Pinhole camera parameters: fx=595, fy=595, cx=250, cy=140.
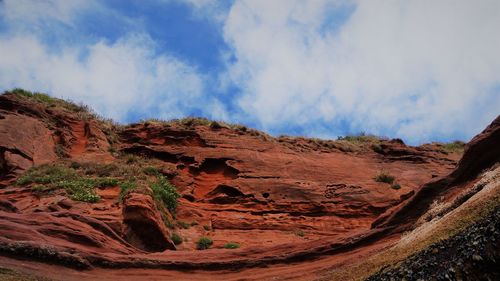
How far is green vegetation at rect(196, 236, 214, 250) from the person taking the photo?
76.2 feet

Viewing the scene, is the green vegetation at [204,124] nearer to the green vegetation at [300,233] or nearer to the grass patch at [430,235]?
the green vegetation at [300,233]

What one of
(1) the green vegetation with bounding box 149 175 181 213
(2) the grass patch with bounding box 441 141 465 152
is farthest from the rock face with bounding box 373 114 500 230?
(2) the grass patch with bounding box 441 141 465 152

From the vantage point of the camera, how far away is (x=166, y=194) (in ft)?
88.0

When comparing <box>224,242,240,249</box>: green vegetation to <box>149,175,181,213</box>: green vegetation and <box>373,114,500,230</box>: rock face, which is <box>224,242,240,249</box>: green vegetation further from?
<box>373,114,500,230</box>: rock face

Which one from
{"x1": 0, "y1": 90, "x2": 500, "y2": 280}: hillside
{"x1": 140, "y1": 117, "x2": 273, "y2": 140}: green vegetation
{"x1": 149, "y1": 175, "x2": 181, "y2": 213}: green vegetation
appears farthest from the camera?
{"x1": 140, "y1": 117, "x2": 273, "y2": 140}: green vegetation

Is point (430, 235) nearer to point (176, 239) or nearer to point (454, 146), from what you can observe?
point (176, 239)

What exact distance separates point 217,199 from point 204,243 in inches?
219

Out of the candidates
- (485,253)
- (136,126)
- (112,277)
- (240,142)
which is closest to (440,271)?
(485,253)

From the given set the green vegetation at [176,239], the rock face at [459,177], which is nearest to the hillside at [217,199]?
the rock face at [459,177]

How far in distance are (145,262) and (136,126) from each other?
63.2 feet

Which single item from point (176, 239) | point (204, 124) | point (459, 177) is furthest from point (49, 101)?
point (459, 177)

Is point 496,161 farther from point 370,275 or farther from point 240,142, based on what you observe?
point 240,142

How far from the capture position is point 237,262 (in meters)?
17.7

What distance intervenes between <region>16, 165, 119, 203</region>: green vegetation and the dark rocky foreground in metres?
14.5
